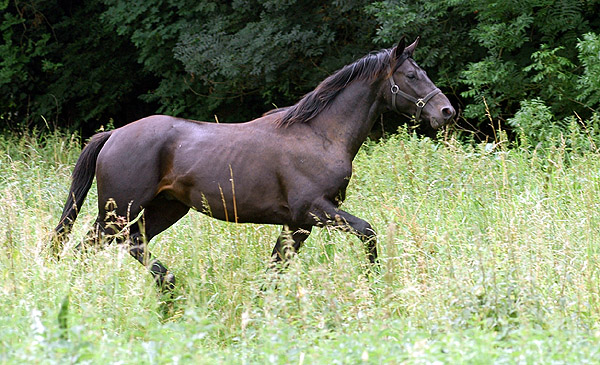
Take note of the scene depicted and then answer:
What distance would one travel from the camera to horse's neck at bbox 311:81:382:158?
6.20 meters

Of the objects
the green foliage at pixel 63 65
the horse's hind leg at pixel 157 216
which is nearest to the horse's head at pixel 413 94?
the horse's hind leg at pixel 157 216

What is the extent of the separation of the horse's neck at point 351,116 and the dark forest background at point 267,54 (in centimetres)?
294

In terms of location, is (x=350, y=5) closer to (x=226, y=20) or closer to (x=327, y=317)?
(x=226, y=20)

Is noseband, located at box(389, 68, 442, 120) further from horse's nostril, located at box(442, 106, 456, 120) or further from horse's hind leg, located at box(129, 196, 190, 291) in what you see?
horse's hind leg, located at box(129, 196, 190, 291)

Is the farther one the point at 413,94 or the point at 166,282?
the point at 413,94

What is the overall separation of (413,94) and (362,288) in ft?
6.13

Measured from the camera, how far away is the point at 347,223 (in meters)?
5.77

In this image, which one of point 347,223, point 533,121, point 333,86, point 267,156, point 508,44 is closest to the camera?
point 347,223

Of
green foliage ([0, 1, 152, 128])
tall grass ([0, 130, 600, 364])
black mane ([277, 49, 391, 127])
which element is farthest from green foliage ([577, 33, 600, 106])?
green foliage ([0, 1, 152, 128])

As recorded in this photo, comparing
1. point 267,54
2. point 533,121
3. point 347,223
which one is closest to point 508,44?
point 533,121

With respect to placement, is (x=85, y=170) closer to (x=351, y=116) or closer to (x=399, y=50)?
(x=351, y=116)

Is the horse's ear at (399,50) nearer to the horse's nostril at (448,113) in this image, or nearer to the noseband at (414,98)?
the noseband at (414,98)

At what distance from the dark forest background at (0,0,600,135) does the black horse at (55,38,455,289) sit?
2.86 metres

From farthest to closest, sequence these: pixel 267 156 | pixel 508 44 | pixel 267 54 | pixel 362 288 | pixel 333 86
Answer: pixel 267 54
pixel 508 44
pixel 333 86
pixel 267 156
pixel 362 288
